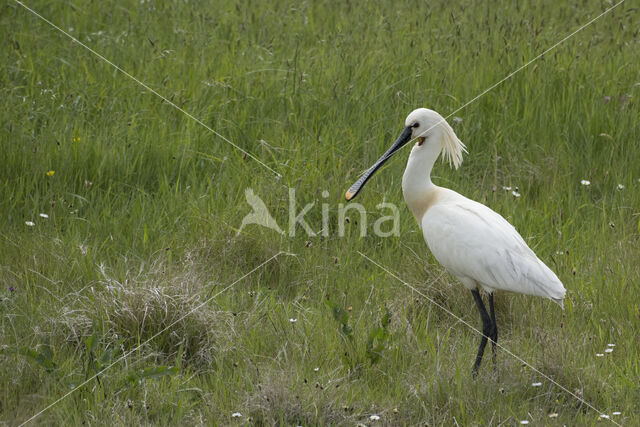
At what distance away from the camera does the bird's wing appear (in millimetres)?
4426

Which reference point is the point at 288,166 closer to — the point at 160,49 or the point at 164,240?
the point at 164,240

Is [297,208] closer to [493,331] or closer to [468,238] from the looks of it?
[468,238]

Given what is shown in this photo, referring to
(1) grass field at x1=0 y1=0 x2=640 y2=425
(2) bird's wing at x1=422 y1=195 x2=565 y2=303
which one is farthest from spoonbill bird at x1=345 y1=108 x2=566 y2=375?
(1) grass field at x1=0 y1=0 x2=640 y2=425

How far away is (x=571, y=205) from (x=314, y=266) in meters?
1.86

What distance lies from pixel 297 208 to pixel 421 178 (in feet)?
3.23

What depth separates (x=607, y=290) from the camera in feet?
16.0

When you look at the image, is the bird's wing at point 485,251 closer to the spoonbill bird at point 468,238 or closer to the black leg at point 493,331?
the spoonbill bird at point 468,238

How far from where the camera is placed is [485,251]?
14.8 ft

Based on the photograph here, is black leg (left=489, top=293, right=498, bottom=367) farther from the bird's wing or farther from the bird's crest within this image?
the bird's crest

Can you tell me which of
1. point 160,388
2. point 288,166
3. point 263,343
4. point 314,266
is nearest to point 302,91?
point 288,166

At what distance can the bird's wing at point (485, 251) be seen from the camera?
4426 millimetres

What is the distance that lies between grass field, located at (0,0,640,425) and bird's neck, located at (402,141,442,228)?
17.8 inches

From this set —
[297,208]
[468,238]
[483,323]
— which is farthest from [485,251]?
[297,208]

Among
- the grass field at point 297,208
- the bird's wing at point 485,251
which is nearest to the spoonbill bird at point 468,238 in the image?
the bird's wing at point 485,251
